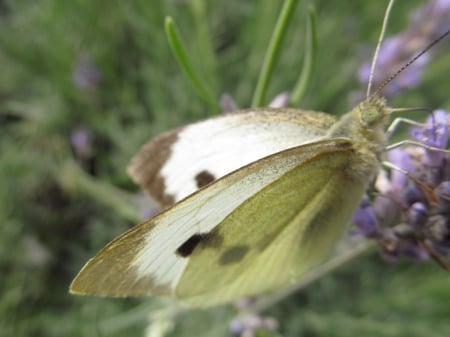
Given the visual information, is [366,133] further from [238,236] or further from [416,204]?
[238,236]

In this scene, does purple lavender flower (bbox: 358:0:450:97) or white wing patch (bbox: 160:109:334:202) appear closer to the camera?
white wing patch (bbox: 160:109:334:202)

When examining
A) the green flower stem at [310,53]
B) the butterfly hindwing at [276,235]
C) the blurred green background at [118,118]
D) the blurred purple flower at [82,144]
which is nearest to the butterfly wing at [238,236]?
the butterfly hindwing at [276,235]

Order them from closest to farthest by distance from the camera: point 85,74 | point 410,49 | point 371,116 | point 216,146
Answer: point 371,116, point 216,146, point 410,49, point 85,74

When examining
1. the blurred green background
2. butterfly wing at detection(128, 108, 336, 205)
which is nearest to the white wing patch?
butterfly wing at detection(128, 108, 336, 205)

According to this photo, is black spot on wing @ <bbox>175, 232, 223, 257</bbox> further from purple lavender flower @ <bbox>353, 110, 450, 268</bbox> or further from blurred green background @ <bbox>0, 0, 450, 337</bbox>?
blurred green background @ <bbox>0, 0, 450, 337</bbox>

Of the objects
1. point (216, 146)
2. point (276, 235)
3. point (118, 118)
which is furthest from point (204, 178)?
point (118, 118)

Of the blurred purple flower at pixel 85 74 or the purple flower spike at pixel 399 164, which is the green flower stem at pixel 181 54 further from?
the blurred purple flower at pixel 85 74

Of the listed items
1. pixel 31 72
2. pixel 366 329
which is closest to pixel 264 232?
pixel 366 329
